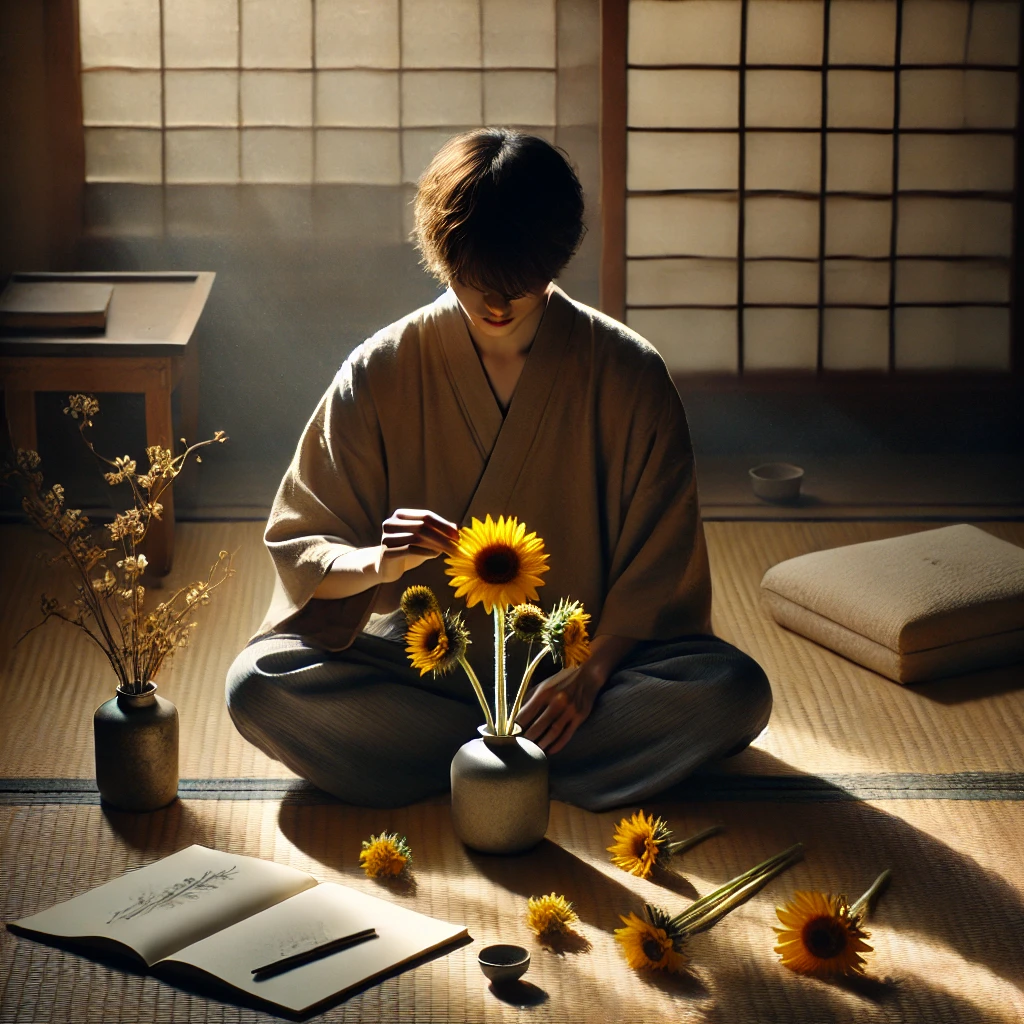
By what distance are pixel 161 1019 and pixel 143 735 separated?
599mm

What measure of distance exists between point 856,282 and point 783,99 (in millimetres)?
624

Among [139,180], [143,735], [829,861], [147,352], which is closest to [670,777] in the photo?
[829,861]

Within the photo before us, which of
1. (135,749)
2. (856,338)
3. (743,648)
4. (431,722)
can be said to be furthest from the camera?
(856,338)

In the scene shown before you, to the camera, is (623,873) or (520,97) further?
(520,97)

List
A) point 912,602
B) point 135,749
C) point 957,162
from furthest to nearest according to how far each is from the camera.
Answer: point 957,162 → point 912,602 → point 135,749

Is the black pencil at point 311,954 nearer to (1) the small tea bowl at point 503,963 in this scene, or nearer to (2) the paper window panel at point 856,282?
(1) the small tea bowl at point 503,963

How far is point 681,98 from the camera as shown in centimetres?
457

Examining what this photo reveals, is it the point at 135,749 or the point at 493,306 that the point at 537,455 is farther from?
the point at 135,749

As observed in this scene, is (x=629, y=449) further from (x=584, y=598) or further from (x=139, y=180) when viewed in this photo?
(x=139, y=180)

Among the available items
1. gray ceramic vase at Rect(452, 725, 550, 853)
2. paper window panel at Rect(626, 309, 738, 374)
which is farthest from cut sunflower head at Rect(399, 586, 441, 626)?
paper window panel at Rect(626, 309, 738, 374)

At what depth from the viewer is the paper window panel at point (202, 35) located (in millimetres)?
4555

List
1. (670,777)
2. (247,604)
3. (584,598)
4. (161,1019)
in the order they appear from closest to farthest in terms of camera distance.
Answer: (161,1019) → (670,777) → (584,598) → (247,604)

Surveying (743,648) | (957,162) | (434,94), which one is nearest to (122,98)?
(434,94)

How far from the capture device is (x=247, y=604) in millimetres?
3289
